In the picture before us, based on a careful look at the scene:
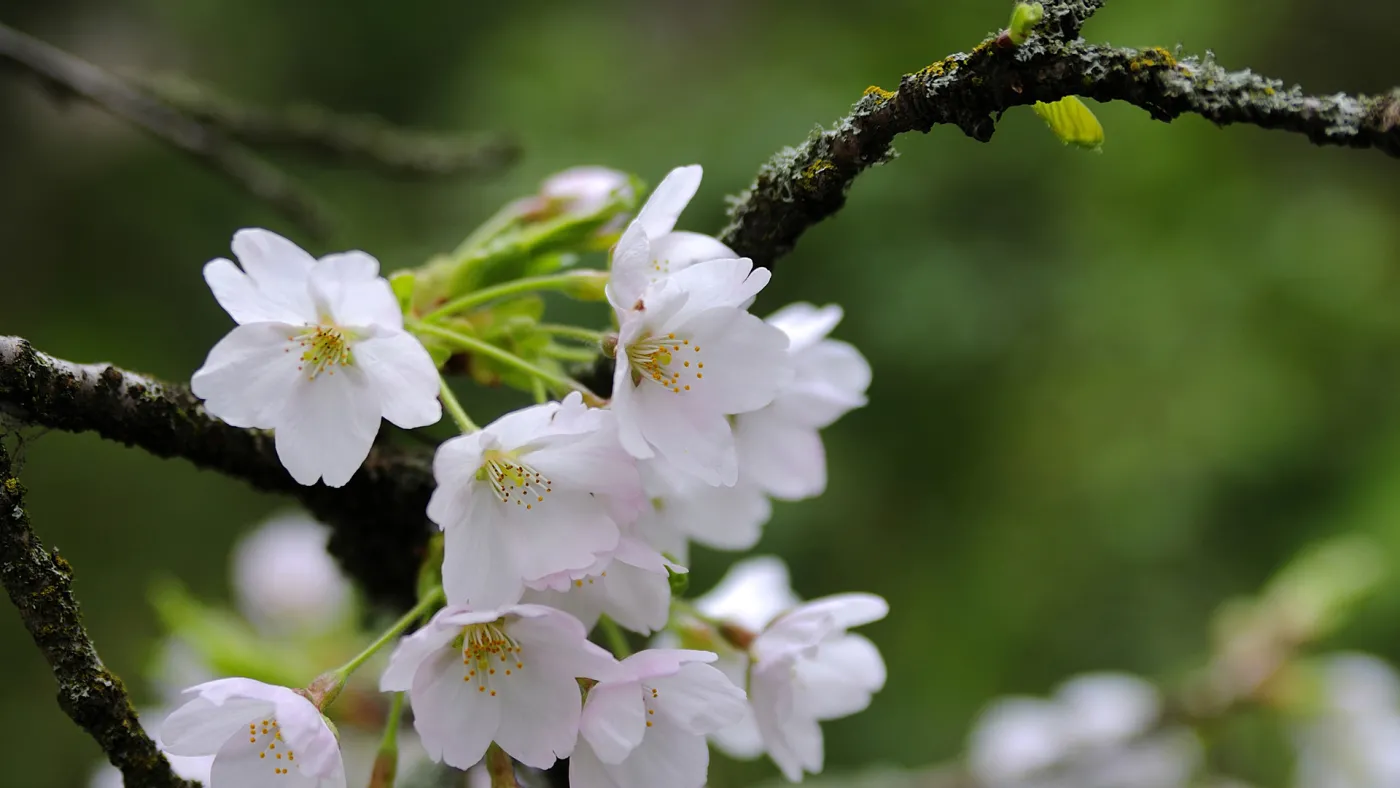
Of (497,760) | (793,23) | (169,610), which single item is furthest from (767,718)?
(793,23)

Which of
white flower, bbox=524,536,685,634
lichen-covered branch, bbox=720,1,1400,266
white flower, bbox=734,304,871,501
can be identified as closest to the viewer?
lichen-covered branch, bbox=720,1,1400,266

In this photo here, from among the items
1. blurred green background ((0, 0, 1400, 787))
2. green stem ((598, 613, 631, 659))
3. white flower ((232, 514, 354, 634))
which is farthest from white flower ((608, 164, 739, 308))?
blurred green background ((0, 0, 1400, 787))

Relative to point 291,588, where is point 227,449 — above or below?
below

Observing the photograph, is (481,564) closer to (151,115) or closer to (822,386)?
(822,386)

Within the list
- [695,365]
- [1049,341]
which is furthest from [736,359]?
[1049,341]

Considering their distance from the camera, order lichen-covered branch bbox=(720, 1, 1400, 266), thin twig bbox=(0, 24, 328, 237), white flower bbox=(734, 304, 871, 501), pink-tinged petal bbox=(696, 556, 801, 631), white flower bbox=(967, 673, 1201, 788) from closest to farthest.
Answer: lichen-covered branch bbox=(720, 1, 1400, 266)
white flower bbox=(734, 304, 871, 501)
pink-tinged petal bbox=(696, 556, 801, 631)
thin twig bbox=(0, 24, 328, 237)
white flower bbox=(967, 673, 1201, 788)

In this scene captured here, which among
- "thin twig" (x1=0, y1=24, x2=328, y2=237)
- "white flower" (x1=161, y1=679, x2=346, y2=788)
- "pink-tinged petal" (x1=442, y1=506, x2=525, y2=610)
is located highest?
"thin twig" (x1=0, y1=24, x2=328, y2=237)

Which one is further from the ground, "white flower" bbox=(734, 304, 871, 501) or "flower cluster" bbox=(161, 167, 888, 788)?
"white flower" bbox=(734, 304, 871, 501)

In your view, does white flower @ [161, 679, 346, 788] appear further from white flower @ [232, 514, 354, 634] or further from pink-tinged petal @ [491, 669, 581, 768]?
white flower @ [232, 514, 354, 634]
